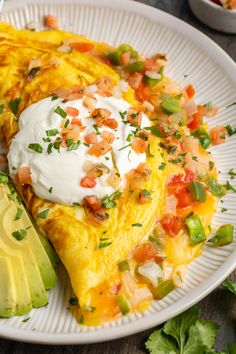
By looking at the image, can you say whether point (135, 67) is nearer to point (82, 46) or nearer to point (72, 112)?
point (82, 46)

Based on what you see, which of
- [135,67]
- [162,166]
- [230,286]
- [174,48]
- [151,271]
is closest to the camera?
[151,271]

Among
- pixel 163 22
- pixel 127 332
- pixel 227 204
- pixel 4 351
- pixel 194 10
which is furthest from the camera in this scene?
pixel 194 10

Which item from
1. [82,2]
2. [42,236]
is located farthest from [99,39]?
[42,236]

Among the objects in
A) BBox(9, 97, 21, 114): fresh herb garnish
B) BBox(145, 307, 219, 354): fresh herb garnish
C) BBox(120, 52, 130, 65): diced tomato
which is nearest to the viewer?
BBox(145, 307, 219, 354): fresh herb garnish

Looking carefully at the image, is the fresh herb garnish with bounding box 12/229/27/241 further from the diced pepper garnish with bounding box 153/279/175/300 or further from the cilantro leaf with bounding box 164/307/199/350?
the cilantro leaf with bounding box 164/307/199/350

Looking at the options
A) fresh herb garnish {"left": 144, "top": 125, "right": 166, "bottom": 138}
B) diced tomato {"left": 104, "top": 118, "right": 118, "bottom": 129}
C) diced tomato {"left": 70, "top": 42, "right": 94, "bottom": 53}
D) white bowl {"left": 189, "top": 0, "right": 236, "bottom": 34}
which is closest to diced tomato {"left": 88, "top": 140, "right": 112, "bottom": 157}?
diced tomato {"left": 104, "top": 118, "right": 118, "bottom": 129}

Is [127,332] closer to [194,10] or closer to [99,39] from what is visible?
[99,39]

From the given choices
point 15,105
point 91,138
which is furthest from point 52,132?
point 15,105
